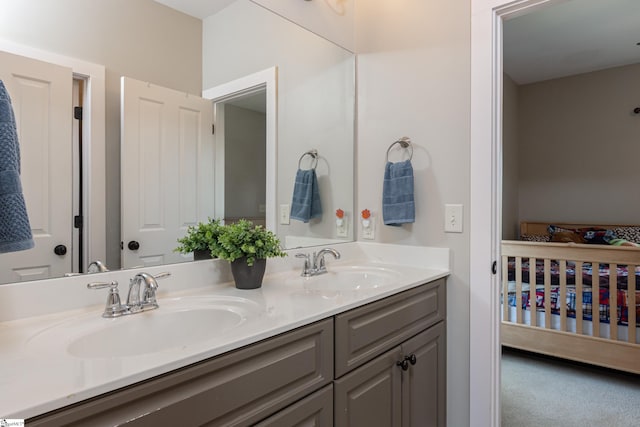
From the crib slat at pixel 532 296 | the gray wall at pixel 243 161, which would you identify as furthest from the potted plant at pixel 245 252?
the crib slat at pixel 532 296

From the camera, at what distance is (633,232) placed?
3795mm

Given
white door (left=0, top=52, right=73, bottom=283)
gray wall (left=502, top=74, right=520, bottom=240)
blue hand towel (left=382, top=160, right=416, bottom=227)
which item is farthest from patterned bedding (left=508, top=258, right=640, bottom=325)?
white door (left=0, top=52, right=73, bottom=283)

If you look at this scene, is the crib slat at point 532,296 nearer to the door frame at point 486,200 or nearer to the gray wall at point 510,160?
the door frame at point 486,200

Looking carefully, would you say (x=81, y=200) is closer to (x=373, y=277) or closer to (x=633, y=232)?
(x=373, y=277)

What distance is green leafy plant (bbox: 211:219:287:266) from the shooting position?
1.31m

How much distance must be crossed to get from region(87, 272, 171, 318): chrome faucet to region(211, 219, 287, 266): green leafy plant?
0.28m

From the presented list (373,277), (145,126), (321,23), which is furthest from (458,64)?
(145,126)

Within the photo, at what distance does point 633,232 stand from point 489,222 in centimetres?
325

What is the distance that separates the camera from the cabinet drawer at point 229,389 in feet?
2.14

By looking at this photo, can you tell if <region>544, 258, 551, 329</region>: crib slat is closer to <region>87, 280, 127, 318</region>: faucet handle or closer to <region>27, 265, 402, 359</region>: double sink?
<region>27, 265, 402, 359</region>: double sink

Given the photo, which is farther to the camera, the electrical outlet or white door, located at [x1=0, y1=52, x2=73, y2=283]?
the electrical outlet

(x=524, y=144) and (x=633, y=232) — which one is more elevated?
(x=524, y=144)

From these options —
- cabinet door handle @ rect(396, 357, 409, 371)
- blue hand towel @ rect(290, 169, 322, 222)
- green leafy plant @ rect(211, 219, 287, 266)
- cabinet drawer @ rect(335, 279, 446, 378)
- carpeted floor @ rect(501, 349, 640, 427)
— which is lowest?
carpeted floor @ rect(501, 349, 640, 427)

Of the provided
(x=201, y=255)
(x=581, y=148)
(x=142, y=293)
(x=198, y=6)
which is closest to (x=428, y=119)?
(x=198, y=6)
